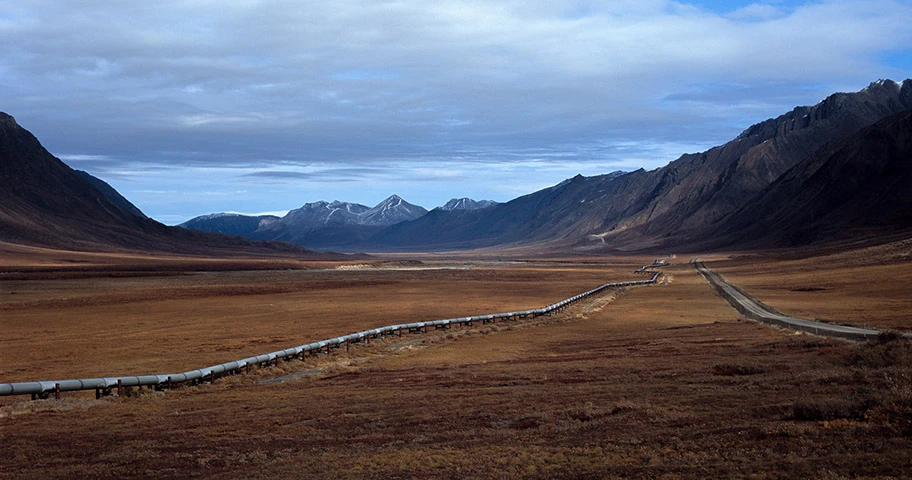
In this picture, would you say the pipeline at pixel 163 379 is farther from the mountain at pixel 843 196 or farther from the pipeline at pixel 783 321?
the mountain at pixel 843 196

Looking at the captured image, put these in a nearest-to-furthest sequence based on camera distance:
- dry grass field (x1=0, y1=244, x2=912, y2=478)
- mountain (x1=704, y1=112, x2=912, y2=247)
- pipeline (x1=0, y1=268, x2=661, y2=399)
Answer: dry grass field (x1=0, y1=244, x2=912, y2=478) → pipeline (x1=0, y1=268, x2=661, y2=399) → mountain (x1=704, y1=112, x2=912, y2=247)

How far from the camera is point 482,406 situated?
52.1ft

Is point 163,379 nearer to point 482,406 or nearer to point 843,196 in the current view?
point 482,406

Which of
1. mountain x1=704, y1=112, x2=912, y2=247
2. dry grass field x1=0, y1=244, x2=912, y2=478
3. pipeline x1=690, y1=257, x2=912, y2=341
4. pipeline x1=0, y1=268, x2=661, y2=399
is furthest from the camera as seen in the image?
mountain x1=704, y1=112, x2=912, y2=247

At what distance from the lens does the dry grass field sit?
10758 mm

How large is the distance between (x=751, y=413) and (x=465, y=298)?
54.0 m

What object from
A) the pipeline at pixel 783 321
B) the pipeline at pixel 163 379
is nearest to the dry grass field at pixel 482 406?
the pipeline at pixel 163 379

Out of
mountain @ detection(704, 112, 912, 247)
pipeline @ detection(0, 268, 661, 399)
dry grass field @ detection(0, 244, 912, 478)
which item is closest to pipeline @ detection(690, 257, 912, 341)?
dry grass field @ detection(0, 244, 912, 478)

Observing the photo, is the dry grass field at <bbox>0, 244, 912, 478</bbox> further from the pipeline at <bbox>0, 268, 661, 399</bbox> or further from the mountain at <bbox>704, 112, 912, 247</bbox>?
the mountain at <bbox>704, 112, 912, 247</bbox>

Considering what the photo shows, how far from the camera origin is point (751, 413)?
12961 mm

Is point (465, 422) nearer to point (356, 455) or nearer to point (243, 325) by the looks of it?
point (356, 455)

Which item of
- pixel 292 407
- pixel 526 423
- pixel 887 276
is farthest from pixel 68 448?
pixel 887 276

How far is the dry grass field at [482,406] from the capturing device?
1076 centimetres

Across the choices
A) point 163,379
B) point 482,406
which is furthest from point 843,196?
point 482,406
